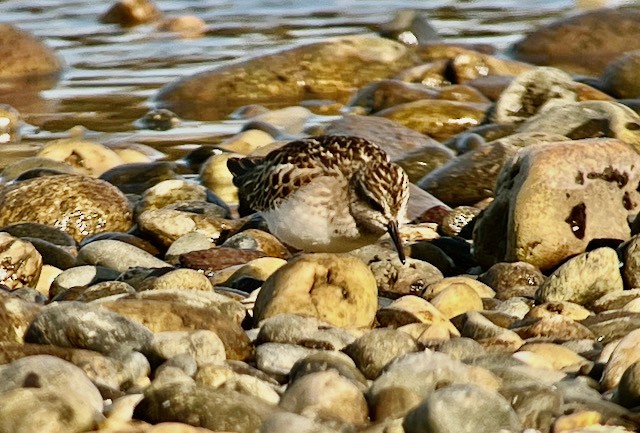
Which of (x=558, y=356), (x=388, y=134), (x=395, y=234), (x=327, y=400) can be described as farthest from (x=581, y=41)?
(x=327, y=400)

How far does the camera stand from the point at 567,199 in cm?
792

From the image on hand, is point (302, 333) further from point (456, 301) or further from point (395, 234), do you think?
point (395, 234)

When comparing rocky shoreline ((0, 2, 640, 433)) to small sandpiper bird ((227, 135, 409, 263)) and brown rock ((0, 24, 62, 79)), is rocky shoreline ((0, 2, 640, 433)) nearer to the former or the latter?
small sandpiper bird ((227, 135, 409, 263))

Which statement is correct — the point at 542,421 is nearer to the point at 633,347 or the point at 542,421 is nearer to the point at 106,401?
the point at 633,347

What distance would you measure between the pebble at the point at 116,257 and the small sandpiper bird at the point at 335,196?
799 millimetres

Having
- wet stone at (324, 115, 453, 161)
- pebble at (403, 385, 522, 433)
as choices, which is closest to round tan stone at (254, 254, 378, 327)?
pebble at (403, 385, 522, 433)

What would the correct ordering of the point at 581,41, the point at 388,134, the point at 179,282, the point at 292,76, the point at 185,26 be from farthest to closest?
the point at 185,26
the point at 581,41
the point at 292,76
the point at 388,134
the point at 179,282

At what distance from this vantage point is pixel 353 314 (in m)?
6.20

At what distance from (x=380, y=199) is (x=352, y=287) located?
94cm

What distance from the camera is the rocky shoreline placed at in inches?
188

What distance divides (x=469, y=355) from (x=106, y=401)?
1.45 meters

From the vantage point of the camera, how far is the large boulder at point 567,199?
25.9 feet

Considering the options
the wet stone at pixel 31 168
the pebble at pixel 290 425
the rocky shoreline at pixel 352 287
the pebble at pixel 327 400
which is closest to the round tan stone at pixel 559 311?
the rocky shoreline at pixel 352 287

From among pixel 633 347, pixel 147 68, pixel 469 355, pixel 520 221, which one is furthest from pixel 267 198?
pixel 147 68
